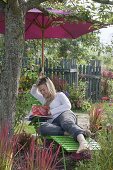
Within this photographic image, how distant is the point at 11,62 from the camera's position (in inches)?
236

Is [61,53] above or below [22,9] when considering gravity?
below

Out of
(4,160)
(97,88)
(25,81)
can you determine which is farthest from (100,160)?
(97,88)

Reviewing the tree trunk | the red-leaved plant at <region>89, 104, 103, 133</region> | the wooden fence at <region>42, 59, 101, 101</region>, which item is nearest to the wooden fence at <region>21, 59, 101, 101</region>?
the wooden fence at <region>42, 59, 101, 101</region>

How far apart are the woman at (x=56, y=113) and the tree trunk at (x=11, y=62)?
0.54m

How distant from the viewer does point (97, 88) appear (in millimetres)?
15336

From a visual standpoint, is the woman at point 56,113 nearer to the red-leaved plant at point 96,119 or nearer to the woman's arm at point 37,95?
the woman's arm at point 37,95

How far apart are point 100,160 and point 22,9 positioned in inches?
99.9

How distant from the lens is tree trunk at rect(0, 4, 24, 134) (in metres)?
5.98

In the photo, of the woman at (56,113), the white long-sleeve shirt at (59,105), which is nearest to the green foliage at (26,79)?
the woman at (56,113)

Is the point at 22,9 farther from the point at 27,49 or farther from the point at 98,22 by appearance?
the point at 27,49

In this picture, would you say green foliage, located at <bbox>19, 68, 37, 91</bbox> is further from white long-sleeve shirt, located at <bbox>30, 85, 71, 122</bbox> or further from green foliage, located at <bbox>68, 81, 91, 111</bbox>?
white long-sleeve shirt, located at <bbox>30, 85, 71, 122</bbox>

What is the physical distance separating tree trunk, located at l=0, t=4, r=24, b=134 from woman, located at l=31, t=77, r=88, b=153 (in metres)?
0.54

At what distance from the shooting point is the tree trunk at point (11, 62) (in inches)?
235

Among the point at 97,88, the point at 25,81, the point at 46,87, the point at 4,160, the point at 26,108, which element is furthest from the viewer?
the point at 97,88
